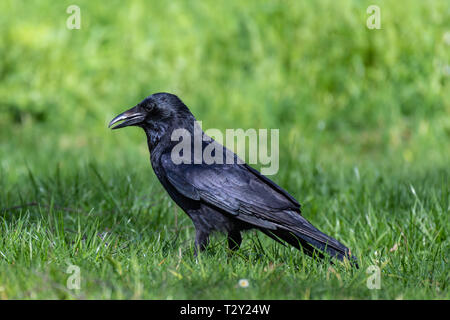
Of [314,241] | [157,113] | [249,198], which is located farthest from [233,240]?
[157,113]

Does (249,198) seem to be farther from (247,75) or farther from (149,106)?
(247,75)

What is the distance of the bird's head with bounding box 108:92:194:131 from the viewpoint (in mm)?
4207

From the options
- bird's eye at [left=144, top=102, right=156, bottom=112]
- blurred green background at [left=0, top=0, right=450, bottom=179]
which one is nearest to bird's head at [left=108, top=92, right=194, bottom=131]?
bird's eye at [left=144, top=102, right=156, bottom=112]

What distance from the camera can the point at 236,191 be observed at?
12.7ft

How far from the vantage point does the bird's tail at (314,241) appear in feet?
12.1

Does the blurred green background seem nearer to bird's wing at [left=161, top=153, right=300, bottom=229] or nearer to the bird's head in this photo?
the bird's head

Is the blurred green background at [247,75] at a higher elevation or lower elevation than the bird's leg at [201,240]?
higher

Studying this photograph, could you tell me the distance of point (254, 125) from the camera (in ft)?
25.7

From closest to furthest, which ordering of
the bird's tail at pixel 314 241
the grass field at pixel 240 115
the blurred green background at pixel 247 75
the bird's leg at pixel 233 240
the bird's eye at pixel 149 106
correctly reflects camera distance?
the bird's tail at pixel 314 241, the bird's leg at pixel 233 240, the grass field at pixel 240 115, the bird's eye at pixel 149 106, the blurred green background at pixel 247 75

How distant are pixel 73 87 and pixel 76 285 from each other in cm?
586

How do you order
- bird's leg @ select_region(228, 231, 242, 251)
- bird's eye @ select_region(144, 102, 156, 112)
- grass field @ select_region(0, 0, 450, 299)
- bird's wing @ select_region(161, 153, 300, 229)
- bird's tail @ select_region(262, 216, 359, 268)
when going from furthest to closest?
bird's eye @ select_region(144, 102, 156, 112) < grass field @ select_region(0, 0, 450, 299) < bird's leg @ select_region(228, 231, 242, 251) < bird's wing @ select_region(161, 153, 300, 229) < bird's tail @ select_region(262, 216, 359, 268)

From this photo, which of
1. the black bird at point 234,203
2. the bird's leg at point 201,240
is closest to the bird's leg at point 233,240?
the black bird at point 234,203

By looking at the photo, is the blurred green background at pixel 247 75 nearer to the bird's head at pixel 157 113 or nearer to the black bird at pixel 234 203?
the bird's head at pixel 157 113

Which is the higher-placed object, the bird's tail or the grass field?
the grass field
